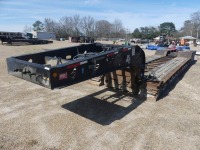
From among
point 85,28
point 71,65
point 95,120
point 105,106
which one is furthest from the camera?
point 85,28

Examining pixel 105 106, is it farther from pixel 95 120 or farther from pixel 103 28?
pixel 103 28

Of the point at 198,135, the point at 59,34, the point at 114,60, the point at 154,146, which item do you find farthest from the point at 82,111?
the point at 59,34

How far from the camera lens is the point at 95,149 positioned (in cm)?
357

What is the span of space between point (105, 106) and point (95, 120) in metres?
0.84

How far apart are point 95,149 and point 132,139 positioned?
0.76 m

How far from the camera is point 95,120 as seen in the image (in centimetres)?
464

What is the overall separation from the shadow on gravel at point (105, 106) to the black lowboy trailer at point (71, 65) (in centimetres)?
Result: 75

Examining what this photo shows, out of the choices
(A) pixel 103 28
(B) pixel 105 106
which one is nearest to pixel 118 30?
(A) pixel 103 28

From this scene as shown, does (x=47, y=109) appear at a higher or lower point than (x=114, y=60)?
lower

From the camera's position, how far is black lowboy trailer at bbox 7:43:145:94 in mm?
3417

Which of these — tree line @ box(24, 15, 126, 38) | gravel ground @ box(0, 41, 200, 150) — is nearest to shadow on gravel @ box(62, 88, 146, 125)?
gravel ground @ box(0, 41, 200, 150)

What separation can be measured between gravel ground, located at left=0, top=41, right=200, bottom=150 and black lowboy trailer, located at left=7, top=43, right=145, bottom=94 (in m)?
1.07

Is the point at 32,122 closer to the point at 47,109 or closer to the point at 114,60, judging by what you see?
the point at 47,109

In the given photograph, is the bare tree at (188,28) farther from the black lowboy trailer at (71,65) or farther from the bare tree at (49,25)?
the black lowboy trailer at (71,65)
